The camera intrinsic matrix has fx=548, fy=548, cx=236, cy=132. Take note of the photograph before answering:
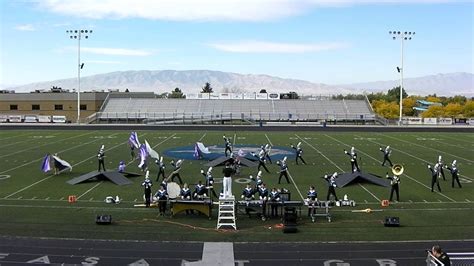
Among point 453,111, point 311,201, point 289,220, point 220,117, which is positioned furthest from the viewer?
point 453,111

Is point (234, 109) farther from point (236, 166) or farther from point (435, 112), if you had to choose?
point (236, 166)

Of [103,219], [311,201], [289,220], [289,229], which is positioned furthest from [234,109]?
[289,229]

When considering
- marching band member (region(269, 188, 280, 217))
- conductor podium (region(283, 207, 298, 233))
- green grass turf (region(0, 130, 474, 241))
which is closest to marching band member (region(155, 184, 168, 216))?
green grass turf (region(0, 130, 474, 241))

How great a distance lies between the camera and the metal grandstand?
7256 cm

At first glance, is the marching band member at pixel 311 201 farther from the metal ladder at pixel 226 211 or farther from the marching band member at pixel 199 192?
the marching band member at pixel 199 192

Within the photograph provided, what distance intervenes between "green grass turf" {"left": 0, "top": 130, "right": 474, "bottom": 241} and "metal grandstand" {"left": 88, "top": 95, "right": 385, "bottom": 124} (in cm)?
3651

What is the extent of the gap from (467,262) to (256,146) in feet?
82.8

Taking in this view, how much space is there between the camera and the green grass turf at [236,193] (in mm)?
14750

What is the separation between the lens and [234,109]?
78.9 metres

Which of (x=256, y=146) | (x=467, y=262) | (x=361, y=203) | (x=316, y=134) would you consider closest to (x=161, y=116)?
(x=316, y=134)

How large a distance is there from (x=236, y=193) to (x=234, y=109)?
193 ft

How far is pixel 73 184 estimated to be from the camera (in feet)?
71.7

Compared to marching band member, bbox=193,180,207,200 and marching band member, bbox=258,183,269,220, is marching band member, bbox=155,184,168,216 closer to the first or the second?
marching band member, bbox=193,180,207,200

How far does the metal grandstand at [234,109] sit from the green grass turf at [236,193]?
1437 inches
